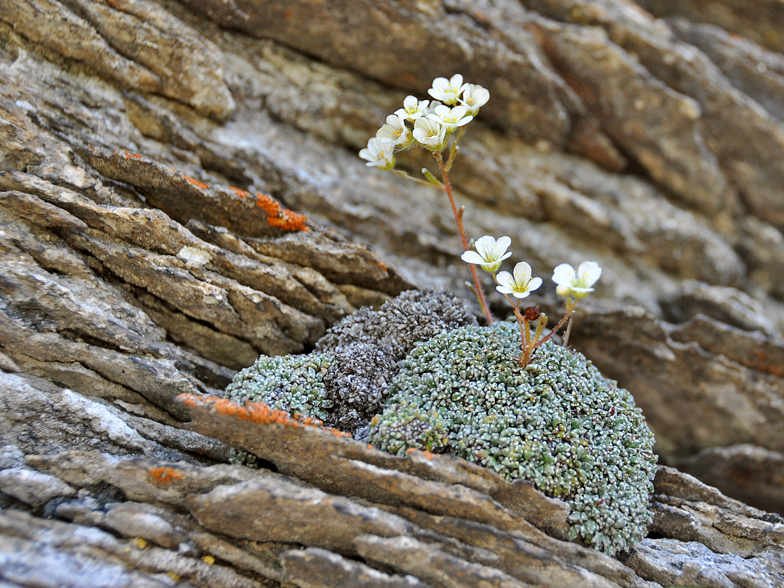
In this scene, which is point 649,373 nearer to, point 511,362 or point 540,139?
point 511,362

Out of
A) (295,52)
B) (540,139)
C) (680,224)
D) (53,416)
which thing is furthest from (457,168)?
(53,416)

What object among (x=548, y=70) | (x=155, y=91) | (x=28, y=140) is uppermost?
(x=548, y=70)

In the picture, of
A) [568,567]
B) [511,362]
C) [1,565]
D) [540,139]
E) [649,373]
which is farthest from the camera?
[540,139]

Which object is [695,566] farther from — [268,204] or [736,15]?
[736,15]

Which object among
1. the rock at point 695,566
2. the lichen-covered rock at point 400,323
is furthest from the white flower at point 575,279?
the rock at point 695,566

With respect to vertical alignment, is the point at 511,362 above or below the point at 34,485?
above

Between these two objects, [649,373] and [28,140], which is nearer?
[28,140]

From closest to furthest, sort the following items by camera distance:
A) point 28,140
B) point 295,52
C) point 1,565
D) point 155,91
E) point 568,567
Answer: point 1,565
point 568,567
point 28,140
point 155,91
point 295,52
